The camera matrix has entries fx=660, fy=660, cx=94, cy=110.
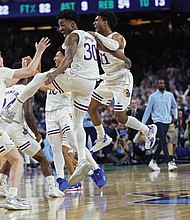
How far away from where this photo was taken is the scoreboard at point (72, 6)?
2003 cm

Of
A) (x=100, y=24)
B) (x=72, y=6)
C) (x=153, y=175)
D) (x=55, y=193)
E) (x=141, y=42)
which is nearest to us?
(x=55, y=193)

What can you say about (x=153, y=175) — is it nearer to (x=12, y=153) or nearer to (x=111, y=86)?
(x=111, y=86)

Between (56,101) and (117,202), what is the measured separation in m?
2.27

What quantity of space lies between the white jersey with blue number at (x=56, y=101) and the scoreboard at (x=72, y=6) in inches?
438

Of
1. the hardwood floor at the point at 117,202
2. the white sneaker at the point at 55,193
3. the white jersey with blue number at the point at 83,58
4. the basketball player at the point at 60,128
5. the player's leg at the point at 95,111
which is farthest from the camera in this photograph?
the player's leg at the point at 95,111

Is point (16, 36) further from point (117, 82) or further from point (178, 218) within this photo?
point (178, 218)

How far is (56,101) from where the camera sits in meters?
9.27

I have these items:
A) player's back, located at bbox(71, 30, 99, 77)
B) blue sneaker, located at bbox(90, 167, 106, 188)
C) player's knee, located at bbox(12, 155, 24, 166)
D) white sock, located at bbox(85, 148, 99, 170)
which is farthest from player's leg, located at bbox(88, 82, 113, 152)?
player's knee, located at bbox(12, 155, 24, 166)

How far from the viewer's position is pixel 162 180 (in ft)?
33.6

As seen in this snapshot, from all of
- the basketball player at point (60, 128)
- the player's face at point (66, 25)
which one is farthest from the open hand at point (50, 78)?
the basketball player at point (60, 128)

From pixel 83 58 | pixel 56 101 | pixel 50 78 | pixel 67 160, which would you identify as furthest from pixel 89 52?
pixel 67 160

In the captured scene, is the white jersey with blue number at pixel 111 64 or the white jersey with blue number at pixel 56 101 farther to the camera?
the white jersey with blue number at pixel 111 64

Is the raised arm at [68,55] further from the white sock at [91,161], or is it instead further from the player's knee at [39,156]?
the white sock at [91,161]

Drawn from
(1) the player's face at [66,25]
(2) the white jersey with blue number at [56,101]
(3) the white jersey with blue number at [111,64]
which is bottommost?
(2) the white jersey with blue number at [56,101]
